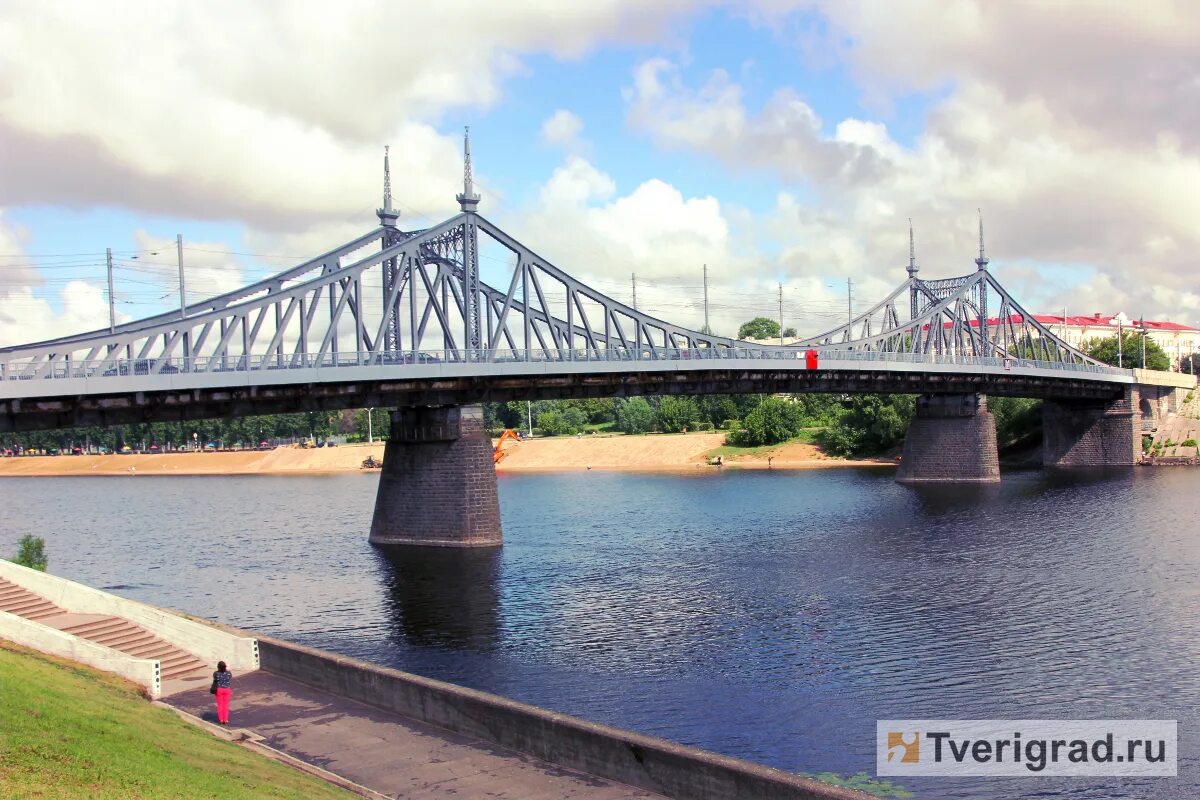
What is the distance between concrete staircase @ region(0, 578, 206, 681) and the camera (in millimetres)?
26781

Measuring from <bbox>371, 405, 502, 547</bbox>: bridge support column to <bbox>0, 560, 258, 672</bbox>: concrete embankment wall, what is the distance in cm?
2623

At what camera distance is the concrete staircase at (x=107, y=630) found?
1054 inches

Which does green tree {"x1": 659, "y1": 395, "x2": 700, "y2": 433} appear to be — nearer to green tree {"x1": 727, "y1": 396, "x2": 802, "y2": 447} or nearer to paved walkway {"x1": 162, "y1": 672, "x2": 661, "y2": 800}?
green tree {"x1": 727, "y1": 396, "x2": 802, "y2": 447}

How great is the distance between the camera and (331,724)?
22812 mm

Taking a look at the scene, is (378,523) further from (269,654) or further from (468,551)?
(269,654)

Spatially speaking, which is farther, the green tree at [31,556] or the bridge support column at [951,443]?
the bridge support column at [951,443]

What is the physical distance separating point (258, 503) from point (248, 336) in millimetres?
46670

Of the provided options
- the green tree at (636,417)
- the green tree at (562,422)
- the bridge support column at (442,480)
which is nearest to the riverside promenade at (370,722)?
the bridge support column at (442,480)

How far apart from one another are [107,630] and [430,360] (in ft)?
93.9

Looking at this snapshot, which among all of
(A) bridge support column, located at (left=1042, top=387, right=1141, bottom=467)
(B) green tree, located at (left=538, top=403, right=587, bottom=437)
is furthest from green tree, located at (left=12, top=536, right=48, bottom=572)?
(B) green tree, located at (left=538, top=403, right=587, bottom=437)

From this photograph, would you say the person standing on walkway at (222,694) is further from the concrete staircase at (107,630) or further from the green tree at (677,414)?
the green tree at (677,414)

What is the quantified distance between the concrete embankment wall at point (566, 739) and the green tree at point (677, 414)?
387 ft

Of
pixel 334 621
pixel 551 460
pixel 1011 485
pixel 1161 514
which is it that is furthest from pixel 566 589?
pixel 551 460

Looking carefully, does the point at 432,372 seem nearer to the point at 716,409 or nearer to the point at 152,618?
the point at 152,618
